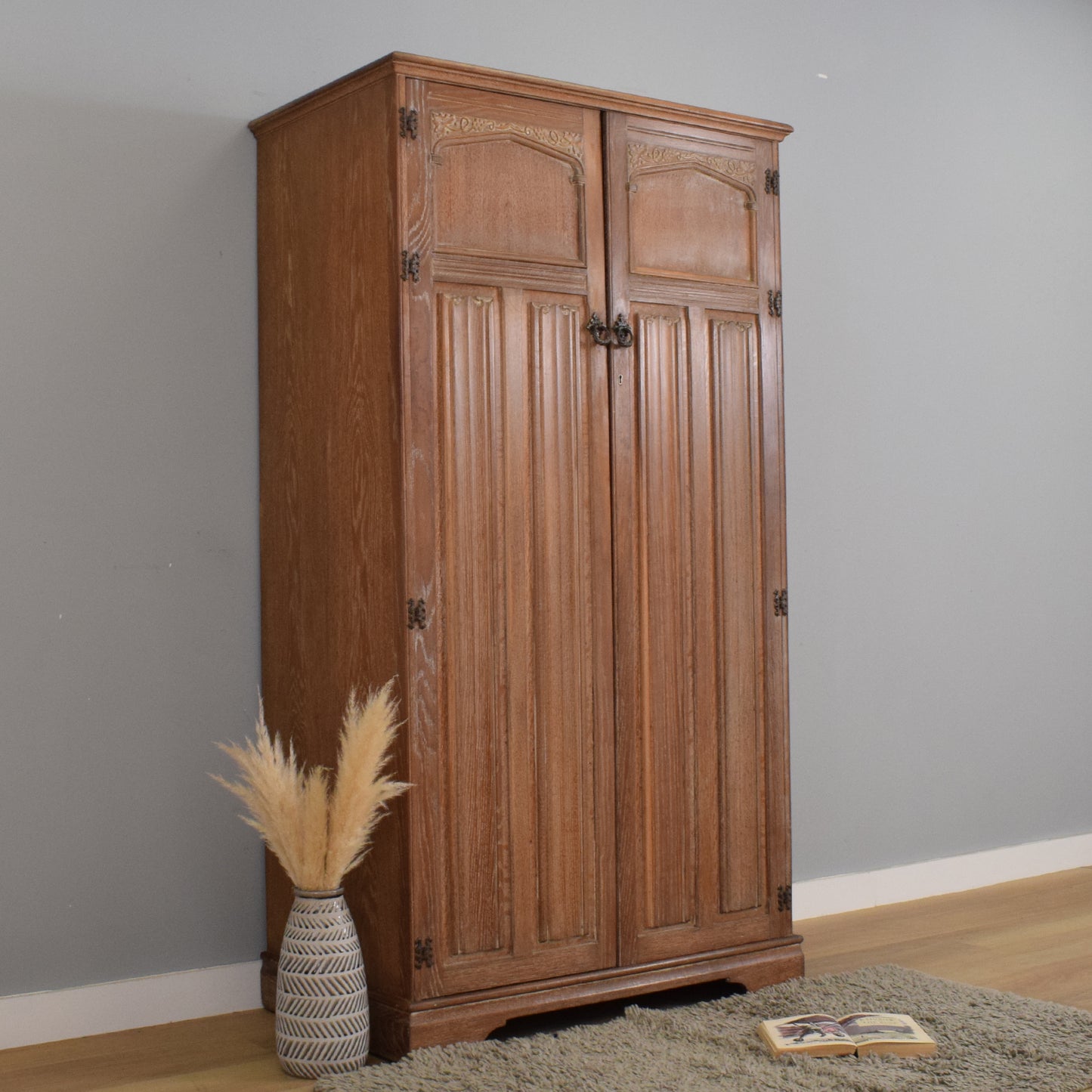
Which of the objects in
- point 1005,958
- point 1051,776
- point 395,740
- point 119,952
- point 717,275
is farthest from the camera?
point 1051,776

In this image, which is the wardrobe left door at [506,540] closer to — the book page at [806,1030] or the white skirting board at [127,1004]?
the book page at [806,1030]

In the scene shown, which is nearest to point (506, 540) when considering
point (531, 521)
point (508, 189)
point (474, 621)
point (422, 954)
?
point (531, 521)

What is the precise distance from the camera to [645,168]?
298cm

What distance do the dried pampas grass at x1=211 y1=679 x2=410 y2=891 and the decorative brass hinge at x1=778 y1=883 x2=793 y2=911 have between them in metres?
0.99

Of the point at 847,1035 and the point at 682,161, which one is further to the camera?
the point at 682,161

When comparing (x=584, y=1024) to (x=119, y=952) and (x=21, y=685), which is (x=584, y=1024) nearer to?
(x=119, y=952)

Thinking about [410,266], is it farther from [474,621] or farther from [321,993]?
[321,993]

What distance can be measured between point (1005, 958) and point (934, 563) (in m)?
1.26

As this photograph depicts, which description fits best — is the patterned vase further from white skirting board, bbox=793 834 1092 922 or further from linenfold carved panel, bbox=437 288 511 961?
white skirting board, bbox=793 834 1092 922

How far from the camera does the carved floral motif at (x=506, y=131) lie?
2.73 metres

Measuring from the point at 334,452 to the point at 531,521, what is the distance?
0.43 metres

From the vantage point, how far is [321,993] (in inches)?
101

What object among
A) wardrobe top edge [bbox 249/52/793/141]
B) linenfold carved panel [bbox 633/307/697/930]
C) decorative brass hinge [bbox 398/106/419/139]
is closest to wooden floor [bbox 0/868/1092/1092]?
linenfold carved panel [bbox 633/307/697/930]

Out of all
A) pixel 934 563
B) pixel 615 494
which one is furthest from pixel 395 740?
pixel 934 563
